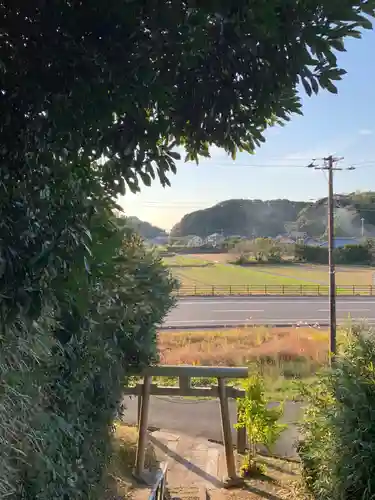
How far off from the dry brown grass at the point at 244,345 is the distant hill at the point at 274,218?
1308 mm

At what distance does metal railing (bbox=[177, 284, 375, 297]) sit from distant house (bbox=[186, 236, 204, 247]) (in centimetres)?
89

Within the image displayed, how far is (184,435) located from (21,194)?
4241 millimetres

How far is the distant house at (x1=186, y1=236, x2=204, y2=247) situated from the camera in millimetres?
4136

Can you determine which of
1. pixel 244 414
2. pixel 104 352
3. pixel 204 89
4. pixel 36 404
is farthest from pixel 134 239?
pixel 244 414

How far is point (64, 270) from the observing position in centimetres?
65

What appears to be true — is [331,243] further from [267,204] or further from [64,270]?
[64,270]

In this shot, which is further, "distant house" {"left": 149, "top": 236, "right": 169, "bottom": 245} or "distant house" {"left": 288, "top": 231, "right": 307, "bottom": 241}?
"distant house" {"left": 288, "top": 231, "right": 307, "bottom": 241}

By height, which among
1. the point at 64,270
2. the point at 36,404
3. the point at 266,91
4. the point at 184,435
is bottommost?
the point at 184,435

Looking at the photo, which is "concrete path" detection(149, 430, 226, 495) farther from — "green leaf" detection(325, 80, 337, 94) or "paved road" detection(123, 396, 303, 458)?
"green leaf" detection(325, 80, 337, 94)

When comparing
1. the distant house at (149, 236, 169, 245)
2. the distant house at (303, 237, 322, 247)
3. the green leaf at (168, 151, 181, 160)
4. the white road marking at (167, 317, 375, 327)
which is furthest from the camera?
the white road marking at (167, 317, 375, 327)

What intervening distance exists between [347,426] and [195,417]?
8.60ft

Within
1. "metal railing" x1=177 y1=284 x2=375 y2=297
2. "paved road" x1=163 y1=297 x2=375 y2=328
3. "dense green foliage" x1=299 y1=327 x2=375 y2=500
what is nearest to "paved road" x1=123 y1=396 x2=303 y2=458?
"paved road" x1=163 y1=297 x2=375 y2=328

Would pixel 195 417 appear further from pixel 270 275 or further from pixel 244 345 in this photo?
pixel 270 275

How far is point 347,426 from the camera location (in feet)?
8.45
